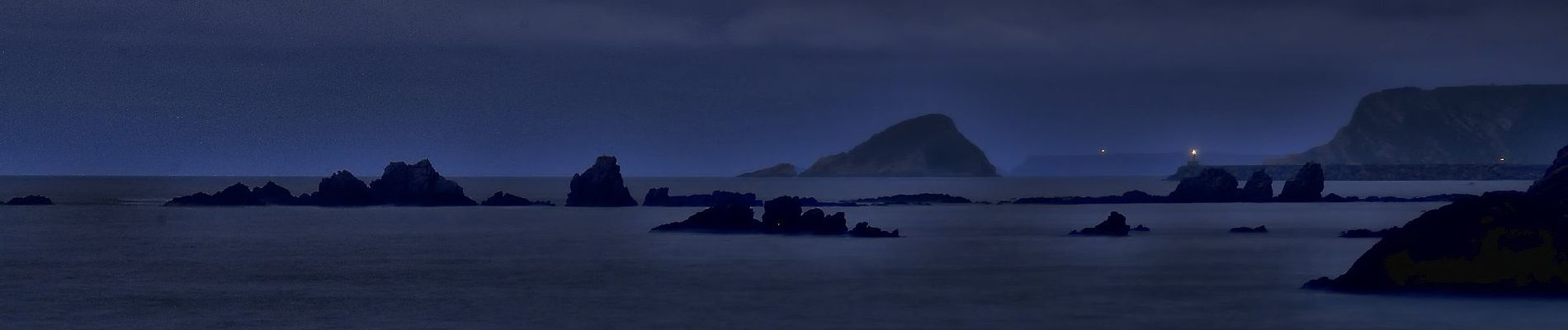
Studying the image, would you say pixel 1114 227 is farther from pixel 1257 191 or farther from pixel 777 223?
pixel 1257 191

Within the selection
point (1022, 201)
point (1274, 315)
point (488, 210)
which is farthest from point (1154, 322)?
point (1022, 201)

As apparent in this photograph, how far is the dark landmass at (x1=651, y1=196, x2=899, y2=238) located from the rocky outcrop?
54273 mm

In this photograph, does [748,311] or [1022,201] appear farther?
[1022,201]

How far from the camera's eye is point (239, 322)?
24234 mm

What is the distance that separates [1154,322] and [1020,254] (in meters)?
20.6

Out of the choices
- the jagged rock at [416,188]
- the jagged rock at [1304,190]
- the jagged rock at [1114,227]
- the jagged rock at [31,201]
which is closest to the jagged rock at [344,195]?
the jagged rock at [416,188]

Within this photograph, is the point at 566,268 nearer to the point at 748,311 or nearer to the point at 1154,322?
the point at 748,311

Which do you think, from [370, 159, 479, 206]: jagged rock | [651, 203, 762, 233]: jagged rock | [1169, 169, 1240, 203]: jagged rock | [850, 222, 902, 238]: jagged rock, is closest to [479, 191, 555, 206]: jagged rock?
[370, 159, 479, 206]: jagged rock

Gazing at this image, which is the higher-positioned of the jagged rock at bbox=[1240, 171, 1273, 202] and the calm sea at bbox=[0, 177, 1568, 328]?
the jagged rock at bbox=[1240, 171, 1273, 202]

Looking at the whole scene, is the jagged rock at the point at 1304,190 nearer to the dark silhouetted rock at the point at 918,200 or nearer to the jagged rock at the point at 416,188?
the dark silhouetted rock at the point at 918,200

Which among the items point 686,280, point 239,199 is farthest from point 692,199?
point 686,280

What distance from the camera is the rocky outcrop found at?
10269 centimetres

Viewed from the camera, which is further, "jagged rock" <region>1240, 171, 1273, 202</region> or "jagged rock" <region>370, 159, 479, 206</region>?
"jagged rock" <region>1240, 171, 1273, 202</region>

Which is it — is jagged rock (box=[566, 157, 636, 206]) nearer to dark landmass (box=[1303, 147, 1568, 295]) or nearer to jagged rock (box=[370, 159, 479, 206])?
jagged rock (box=[370, 159, 479, 206])
